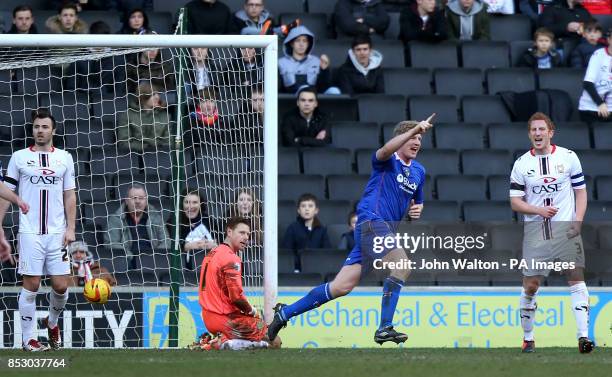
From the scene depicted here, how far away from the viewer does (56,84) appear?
1436 cm

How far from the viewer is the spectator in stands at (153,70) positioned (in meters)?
13.3

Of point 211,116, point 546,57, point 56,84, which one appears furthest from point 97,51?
point 546,57

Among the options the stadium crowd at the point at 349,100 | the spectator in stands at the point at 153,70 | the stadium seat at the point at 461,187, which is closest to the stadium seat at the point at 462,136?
the stadium crowd at the point at 349,100

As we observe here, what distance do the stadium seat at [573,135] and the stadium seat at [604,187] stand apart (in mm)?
572

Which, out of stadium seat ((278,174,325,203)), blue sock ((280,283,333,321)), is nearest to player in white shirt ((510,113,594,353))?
blue sock ((280,283,333,321))

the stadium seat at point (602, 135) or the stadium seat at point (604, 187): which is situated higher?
the stadium seat at point (602, 135)

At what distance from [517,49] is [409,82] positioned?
159 centimetres

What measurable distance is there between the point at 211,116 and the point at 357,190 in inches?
106

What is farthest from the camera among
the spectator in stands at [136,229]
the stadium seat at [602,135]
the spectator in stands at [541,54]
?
the spectator in stands at [541,54]

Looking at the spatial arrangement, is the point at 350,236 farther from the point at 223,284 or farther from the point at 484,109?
the point at 223,284

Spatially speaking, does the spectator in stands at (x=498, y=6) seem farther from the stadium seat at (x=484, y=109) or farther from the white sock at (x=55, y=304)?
the white sock at (x=55, y=304)

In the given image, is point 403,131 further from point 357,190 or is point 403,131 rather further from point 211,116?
point 357,190

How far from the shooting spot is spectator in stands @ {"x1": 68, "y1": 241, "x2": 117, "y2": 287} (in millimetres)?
12328

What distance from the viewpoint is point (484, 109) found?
52.0 feet
